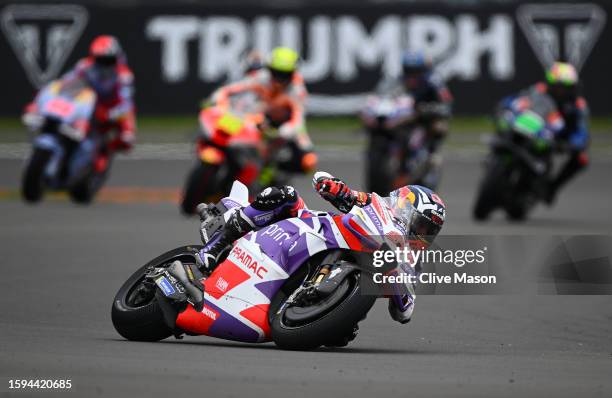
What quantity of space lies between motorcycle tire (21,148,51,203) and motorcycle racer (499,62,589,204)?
494 centimetres

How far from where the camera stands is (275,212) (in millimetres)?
8812

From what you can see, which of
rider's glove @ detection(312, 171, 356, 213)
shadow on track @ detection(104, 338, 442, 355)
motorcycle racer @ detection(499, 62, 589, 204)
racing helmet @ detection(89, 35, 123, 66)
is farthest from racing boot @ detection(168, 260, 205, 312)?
racing helmet @ detection(89, 35, 123, 66)

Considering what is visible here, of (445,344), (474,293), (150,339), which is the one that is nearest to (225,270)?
(150,339)

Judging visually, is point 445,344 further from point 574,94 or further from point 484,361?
point 574,94

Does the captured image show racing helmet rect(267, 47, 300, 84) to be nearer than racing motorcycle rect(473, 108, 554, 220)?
No

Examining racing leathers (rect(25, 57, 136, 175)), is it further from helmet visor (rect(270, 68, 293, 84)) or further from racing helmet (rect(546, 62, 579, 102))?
racing helmet (rect(546, 62, 579, 102))

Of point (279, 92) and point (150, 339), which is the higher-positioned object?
point (150, 339)

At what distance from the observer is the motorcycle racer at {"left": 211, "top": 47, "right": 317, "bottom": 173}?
17.4 metres

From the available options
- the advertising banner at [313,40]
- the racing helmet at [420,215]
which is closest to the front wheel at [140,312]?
the racing helmet at [420,215]

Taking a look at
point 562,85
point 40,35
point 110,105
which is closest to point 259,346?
point 562,85

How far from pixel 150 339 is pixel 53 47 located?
17.6 m

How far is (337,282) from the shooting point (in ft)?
26.9

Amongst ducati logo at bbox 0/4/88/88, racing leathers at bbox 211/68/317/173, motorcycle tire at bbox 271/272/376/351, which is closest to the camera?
motorcycle tire at bbox 271/272/376/351

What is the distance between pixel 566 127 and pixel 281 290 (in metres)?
9.66
